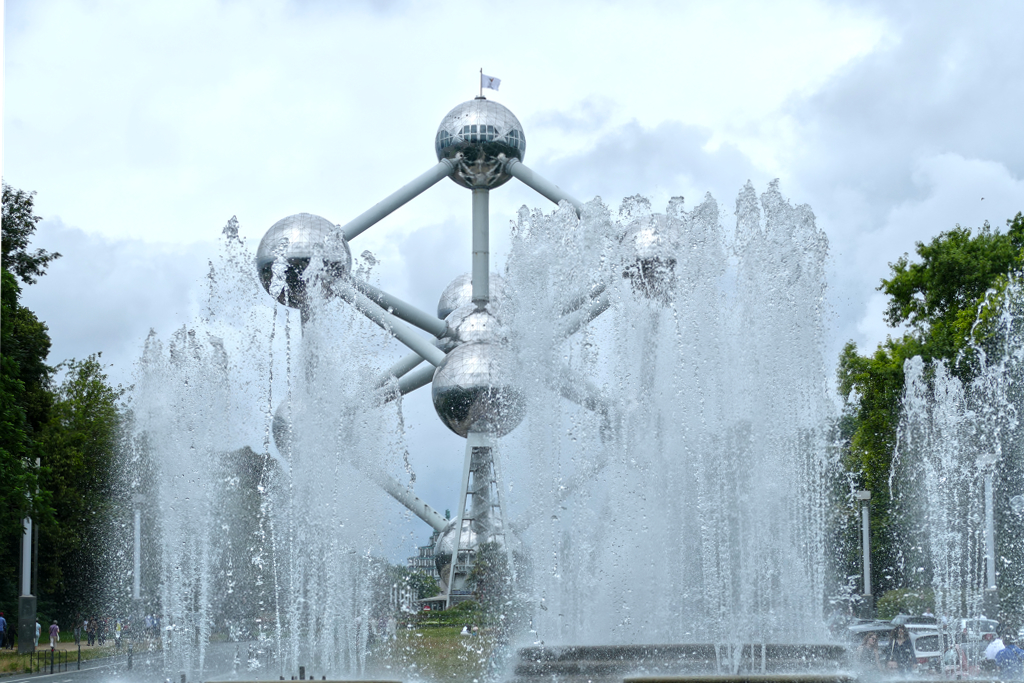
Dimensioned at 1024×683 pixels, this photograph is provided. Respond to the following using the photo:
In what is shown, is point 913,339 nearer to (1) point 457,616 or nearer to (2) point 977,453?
(2) point 977,453

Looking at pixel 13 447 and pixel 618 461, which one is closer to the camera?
pixel 618 461

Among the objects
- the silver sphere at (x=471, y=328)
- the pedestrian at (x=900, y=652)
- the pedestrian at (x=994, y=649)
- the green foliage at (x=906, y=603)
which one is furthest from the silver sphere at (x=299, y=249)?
the pedestrian at (x=994, y=649)

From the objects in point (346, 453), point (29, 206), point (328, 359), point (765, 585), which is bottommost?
point (765, 585)

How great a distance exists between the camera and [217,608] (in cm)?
3052

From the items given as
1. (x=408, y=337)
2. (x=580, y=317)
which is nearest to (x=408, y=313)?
(x=408, y=337)

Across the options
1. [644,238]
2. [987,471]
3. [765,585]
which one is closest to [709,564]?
[765,585]

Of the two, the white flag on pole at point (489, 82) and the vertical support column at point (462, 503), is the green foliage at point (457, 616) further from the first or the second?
the white flag on pole at point (489, 82)

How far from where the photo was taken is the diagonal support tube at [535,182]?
32656 mm

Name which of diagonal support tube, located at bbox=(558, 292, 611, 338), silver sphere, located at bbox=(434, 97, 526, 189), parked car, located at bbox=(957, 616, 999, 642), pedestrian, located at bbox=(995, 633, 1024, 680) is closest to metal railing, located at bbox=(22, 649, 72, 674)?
diagonal support tube, located at bbox=(558, 292, 611, 338)

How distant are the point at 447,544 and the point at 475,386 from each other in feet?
19.2

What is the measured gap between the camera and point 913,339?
31984 mm

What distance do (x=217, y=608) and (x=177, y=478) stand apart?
10611 millimetres

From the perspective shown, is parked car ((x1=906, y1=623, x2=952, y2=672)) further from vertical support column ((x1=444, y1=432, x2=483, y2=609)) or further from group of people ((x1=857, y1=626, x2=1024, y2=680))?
vertical support column ((x1=444, y1=432, x2=483, y2=609))

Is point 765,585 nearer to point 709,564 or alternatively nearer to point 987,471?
point 709,564
